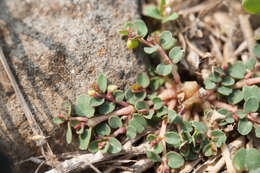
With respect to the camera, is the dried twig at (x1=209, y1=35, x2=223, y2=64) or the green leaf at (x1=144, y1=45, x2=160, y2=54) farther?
the dried twig at (x1=209, y1=35, x2=223, y2=64)

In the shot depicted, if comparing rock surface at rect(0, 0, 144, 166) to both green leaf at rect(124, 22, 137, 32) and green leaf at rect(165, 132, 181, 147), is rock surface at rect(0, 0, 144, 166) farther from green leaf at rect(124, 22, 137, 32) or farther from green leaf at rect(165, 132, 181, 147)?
green leaf at rect(165, 132, 181, 147)

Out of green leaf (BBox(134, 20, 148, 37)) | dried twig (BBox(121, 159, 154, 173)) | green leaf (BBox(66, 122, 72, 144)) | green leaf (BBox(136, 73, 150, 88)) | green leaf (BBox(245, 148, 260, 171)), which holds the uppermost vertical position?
green leaf (BBox(134, 20, 148, 37))

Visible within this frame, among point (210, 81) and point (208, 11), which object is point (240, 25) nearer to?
point (208, 11)

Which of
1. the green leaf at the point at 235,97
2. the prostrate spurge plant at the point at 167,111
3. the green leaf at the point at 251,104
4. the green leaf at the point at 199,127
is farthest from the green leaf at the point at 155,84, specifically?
the green leaf at the point at 251,104

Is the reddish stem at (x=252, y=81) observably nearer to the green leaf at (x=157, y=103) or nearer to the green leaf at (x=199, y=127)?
the green leaf at (x=199, y=127)

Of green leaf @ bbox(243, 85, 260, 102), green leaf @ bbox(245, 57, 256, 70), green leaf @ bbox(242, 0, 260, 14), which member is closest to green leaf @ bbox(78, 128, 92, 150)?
green leaf @ bbox(243, 85, 260, 102)

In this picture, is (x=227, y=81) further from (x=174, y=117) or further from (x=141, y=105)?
(x=141, y=105)

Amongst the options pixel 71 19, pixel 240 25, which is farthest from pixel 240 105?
pixel 71 19
